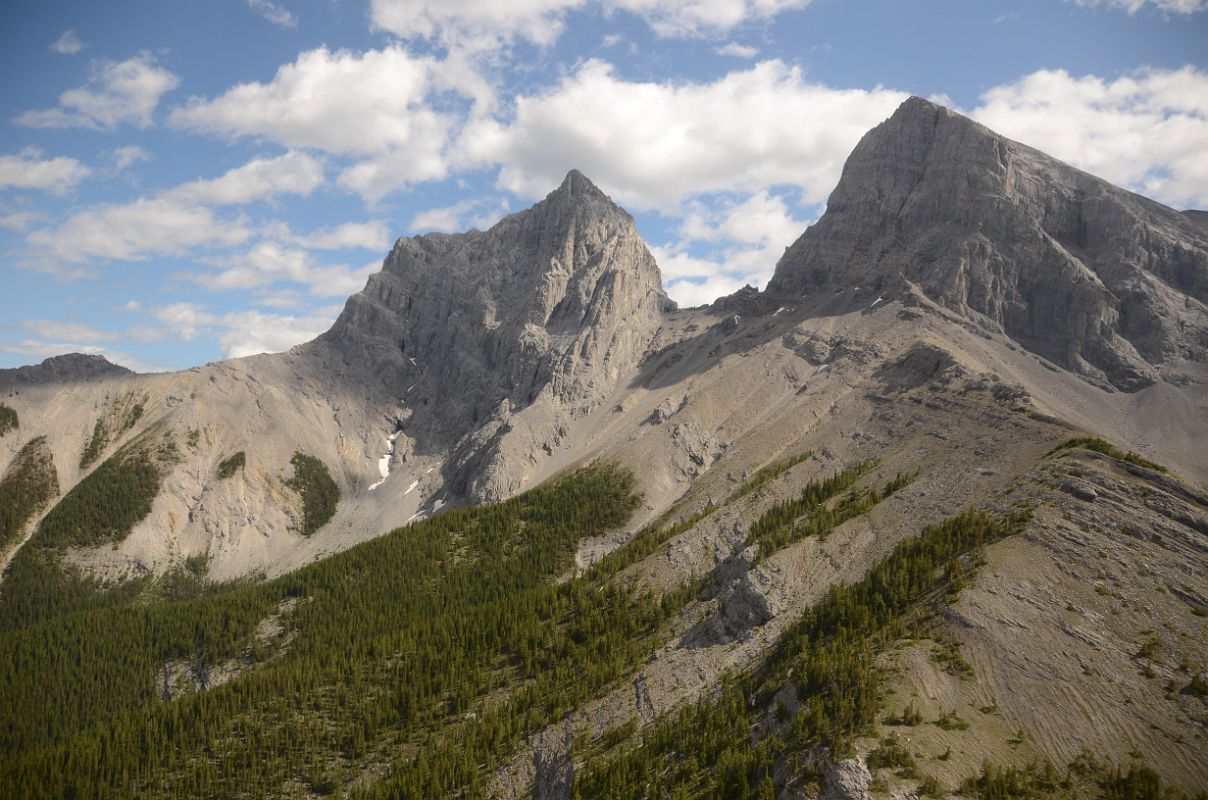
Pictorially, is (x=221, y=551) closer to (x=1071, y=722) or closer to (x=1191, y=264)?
(x=1071, y=722)

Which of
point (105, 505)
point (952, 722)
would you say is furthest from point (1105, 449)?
point (105, 505)

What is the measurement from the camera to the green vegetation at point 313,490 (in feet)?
582

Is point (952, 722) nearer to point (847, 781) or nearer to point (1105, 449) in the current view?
point (847, 781)

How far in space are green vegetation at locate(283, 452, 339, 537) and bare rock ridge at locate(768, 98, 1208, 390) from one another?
13603 cm

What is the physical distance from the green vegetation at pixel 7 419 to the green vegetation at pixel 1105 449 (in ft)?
706

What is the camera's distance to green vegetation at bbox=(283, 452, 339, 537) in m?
177

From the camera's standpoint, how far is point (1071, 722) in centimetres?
4303

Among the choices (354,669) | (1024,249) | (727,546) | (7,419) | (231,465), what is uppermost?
(1024,249)

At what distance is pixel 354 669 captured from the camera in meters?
87.9

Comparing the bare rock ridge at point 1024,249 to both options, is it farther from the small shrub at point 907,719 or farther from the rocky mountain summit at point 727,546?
the small shrub at point 907,719

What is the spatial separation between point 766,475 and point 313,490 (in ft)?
403

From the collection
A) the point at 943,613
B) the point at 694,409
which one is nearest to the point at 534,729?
the point at 943,613

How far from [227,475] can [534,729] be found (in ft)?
449

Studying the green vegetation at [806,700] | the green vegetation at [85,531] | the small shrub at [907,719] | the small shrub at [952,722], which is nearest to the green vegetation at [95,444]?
the green vegetation at [85,531]
